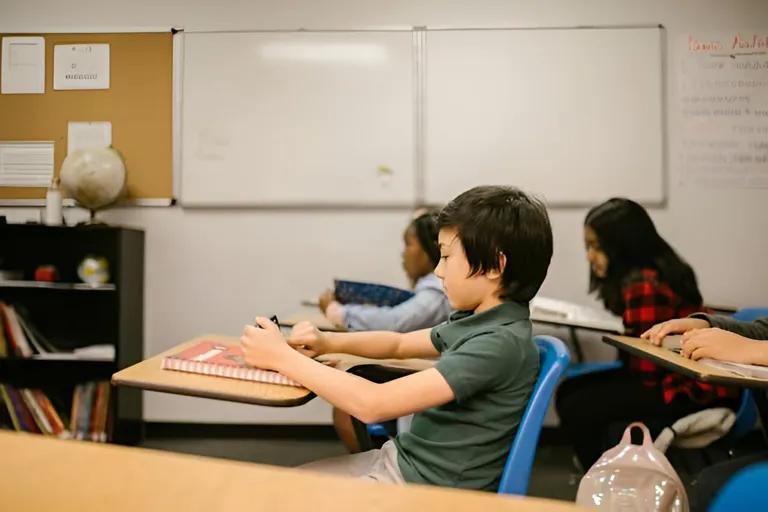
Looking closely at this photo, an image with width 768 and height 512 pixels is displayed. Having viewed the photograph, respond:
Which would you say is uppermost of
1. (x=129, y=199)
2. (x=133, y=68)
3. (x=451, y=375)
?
(x=133, y=68)

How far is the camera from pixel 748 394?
1.74m

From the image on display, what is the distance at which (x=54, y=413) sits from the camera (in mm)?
A: 2658

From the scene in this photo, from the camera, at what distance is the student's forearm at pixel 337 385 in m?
0.97

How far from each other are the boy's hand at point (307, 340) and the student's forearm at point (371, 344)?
7 cm

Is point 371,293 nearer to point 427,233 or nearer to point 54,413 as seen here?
point 427,233

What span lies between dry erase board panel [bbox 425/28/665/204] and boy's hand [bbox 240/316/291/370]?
5.94ft

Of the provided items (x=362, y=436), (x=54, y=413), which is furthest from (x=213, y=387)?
(x=54, y=413)

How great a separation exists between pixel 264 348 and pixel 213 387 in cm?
12

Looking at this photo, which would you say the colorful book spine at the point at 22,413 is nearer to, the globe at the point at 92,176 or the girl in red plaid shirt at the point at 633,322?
the globe at the point at 92,176

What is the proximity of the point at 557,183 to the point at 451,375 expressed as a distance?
6.75 feet

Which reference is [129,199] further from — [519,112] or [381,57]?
[519,112]

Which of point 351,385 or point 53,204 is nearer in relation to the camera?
point 351,385

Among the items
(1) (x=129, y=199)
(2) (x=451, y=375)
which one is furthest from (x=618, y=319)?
(1) (x=129, y=199)

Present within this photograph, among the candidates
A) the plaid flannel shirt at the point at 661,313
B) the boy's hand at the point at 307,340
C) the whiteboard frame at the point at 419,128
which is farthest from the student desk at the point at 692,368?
the whiteboard frame at the point at 419,128
